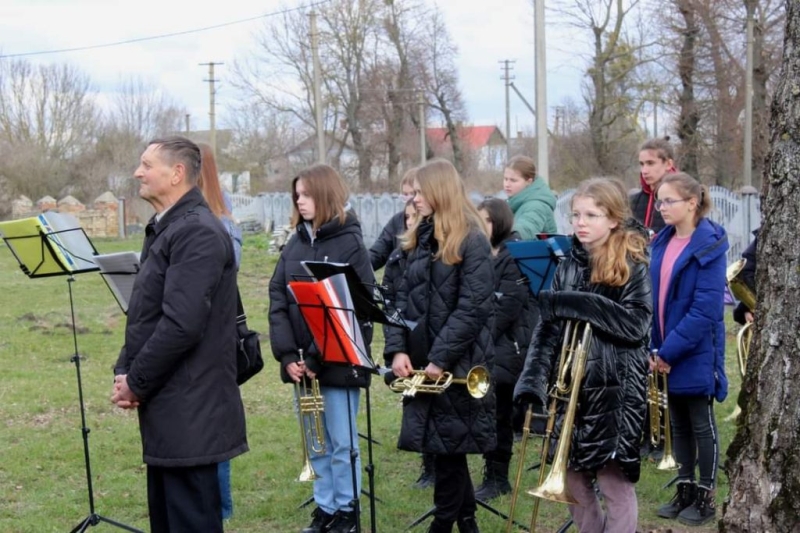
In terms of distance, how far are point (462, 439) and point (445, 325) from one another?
0.59 metres

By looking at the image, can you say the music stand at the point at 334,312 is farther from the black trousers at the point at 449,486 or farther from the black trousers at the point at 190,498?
the black trousers at the point at 190,498

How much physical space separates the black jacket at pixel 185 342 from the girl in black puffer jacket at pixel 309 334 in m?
1.17

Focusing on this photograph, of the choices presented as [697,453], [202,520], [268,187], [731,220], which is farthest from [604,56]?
[202,520]

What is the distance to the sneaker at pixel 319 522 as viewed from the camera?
5.37m

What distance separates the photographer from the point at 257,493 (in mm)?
6289

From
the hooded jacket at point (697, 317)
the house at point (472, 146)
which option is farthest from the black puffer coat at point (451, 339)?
the house at point (472, 146)

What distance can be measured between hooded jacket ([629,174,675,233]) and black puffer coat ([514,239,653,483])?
2.39 meters

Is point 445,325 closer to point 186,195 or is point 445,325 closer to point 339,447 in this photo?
point 339,447

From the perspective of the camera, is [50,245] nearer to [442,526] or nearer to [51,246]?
[51,246]

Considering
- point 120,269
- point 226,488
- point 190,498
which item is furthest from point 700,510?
point 120,269

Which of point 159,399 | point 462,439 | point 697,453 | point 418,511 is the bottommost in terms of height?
point 418,511

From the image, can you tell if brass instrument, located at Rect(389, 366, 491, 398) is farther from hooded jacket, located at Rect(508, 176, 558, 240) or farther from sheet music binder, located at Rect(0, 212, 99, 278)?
sheet music binder, located at Rect(0, 212, 99, 278)

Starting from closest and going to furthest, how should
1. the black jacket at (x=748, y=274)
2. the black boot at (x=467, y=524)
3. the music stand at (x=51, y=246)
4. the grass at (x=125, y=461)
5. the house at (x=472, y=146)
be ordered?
the black boot at (x=467, y=524) < the music stand at (x=51, y=246) < the grass at (x=125, y=461) < the black jacket at (x=748, y=274) < the house at (x=472, y=146)

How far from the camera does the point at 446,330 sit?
15.5 feet
